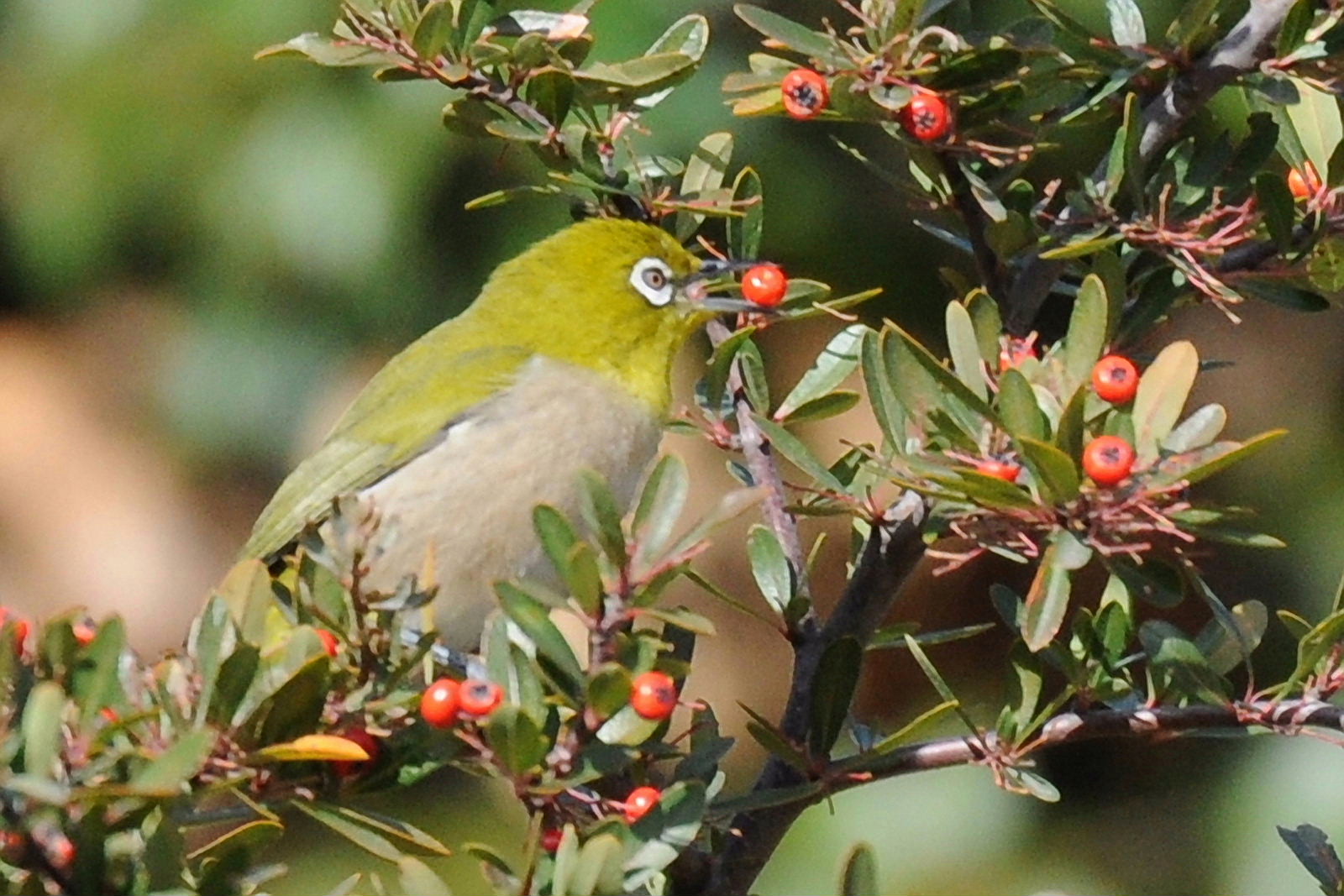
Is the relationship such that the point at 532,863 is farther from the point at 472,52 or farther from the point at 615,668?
the point at 472,52

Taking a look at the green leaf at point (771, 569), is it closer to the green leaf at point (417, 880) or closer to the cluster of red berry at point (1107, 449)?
the cluster of red berry at point (1107, 449)

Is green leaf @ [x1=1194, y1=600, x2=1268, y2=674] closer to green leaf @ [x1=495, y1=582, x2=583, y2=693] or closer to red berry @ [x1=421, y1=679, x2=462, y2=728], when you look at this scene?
green leaf @ [x1=495, y1=582, x2=583, y2=693]

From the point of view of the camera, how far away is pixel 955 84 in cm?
236

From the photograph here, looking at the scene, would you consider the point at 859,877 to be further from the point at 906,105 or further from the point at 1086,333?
the point at 906,105

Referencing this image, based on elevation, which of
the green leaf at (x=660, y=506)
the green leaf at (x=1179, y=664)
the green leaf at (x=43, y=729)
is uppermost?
the green leaf at (x=43, y=729)

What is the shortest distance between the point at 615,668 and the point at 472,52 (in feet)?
3.20

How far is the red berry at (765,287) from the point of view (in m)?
2.76

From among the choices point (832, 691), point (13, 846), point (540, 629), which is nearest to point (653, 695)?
point (540, 629)

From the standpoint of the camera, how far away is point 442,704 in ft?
6.54

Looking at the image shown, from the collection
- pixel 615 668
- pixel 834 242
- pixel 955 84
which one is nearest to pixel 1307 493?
pixel 834 242

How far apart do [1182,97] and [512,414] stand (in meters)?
1.62

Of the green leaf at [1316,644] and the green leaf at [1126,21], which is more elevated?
the green leaf at [1126,21]

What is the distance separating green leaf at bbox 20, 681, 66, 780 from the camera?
1.68 metres

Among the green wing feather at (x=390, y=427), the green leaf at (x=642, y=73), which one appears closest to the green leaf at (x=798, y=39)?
the green leaf at (x=642, y=73)
